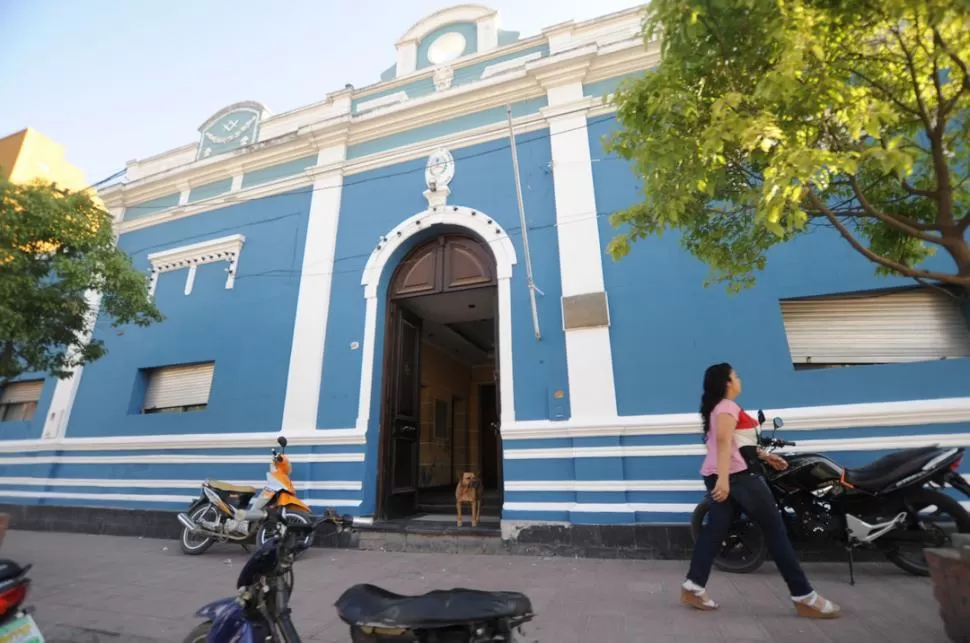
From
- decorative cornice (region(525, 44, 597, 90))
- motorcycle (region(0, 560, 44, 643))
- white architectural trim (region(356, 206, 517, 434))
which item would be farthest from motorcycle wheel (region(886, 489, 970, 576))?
decorative cornice (region(525, 44, 597, 90))

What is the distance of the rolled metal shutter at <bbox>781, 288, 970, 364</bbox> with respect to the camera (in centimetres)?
488

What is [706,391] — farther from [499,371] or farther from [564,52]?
[564,52]

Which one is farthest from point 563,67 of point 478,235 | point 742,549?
point 742,549

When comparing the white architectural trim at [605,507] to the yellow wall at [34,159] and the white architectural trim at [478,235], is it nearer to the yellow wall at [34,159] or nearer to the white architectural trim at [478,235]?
the white architectural trim at [478,235]

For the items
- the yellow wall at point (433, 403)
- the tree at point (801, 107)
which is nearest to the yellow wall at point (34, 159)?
the yellow wall at point (433, 403)

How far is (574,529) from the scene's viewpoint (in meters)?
5.03

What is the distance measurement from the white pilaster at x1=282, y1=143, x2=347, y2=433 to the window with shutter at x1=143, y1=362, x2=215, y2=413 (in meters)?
1.94

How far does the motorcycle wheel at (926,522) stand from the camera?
3504 millimetres

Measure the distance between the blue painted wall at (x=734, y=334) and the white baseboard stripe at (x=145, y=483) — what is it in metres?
3.85

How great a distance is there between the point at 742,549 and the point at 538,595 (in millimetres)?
1895

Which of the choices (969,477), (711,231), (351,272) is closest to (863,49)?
(711,231)

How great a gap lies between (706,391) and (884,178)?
78.4 inches

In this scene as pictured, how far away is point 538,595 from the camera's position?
3656 millimetres

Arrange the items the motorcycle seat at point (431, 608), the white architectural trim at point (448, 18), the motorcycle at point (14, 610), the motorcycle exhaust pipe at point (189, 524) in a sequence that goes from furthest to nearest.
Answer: the white architectural trim at point (448, 18) < the motorcycle exhaust pipe at point (189, 524) < the motorcycle at point (14, 610) < the motorcycle seat at point (431, 608)
